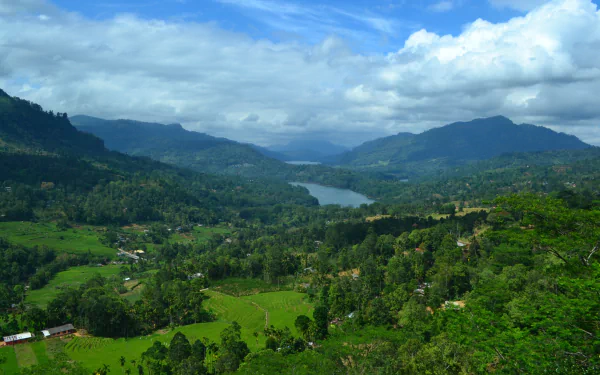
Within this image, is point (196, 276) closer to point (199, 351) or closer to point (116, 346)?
point (116, 346)

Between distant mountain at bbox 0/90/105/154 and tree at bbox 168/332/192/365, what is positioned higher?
distant mountain at bbox 0/90/105/154

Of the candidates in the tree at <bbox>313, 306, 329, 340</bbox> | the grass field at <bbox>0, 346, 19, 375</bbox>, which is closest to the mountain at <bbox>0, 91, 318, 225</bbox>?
the grass field at <bbox>0, 346, 19, 375</bbox>

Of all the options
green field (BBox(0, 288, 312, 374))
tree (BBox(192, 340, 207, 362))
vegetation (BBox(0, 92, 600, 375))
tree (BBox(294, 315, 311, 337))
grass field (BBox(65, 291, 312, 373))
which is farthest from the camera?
tree (BBox(294, 315, 311, 337))

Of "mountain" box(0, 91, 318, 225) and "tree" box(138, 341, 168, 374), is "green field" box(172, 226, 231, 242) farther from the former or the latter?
"tree" box(138, 341, 168, 374)

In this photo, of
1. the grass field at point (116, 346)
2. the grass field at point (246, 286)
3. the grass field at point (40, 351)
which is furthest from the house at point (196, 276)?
the grass field at point (40, 351)

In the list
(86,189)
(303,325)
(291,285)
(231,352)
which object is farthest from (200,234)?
(231,352)

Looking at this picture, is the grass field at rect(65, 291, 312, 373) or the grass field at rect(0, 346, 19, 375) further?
the grass field at rect(65, 291, 312, 373)

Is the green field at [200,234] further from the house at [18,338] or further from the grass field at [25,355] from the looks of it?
the grass field at [25,355]
